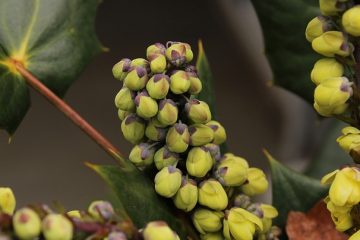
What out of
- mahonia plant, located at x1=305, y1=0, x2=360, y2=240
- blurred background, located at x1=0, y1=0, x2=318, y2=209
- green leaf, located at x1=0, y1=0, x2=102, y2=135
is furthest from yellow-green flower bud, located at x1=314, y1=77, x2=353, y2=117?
blurred background, located at x1=0, y1=0, x2=318, y2=209

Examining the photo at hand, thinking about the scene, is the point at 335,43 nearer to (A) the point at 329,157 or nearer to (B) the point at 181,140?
(B) the point at 181,140

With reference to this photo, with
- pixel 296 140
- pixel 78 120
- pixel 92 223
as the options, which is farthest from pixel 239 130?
pixel 92 223

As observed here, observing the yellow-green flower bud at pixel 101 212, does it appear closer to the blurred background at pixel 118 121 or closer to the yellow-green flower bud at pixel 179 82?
the yellow-green flower bud at pixel 179 82

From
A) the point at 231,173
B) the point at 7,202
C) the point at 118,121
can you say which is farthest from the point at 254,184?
the point at 118,121

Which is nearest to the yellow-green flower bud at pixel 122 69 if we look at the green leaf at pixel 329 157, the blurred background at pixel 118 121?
the green leaf at pixel 329 157

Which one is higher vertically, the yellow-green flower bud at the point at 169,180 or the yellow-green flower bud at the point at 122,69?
the yellow-green flower bud at the point at 122,69

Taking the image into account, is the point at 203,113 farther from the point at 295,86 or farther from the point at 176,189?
the point at 295,86
